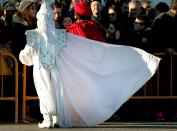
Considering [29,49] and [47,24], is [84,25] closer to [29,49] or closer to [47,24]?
[47,24]

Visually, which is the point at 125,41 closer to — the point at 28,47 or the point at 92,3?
the point at 92,3

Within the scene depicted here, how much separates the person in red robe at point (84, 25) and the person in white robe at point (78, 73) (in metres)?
0.44

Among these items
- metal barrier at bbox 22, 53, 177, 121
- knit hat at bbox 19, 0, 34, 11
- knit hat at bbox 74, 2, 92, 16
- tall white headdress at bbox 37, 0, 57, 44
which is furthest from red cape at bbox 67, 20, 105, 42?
metal barrier at bbox 22, 53, 177, 121

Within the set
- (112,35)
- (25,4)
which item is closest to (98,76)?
(112,35)

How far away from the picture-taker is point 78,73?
13602 millimetres

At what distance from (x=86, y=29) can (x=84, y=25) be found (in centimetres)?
13

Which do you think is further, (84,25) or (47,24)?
(84,25)

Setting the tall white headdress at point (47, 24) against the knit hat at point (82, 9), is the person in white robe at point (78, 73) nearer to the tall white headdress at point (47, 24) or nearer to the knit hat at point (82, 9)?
the tall white headdress at point (47, 24)

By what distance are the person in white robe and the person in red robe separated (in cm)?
44

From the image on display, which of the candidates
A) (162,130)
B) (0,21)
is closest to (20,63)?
(0,21)

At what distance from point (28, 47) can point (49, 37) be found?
0.44m

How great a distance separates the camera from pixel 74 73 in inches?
534

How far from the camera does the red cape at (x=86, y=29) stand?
1410cm

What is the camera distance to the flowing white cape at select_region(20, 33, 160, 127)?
43.7 ft
